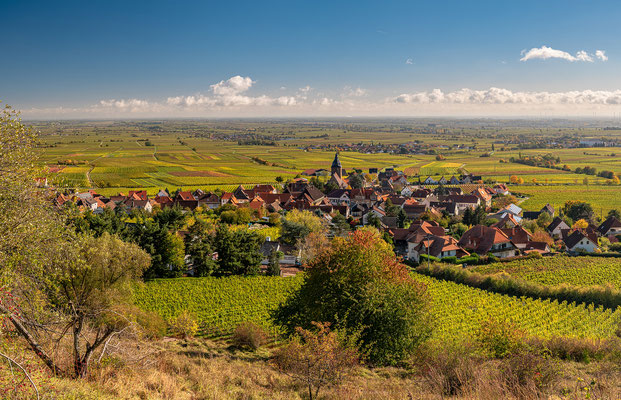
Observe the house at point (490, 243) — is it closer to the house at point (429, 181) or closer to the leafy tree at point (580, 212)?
the leafy tree at point (580, 212)

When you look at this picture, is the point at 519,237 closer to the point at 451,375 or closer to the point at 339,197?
the point at 339,197

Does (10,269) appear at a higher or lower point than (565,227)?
higher

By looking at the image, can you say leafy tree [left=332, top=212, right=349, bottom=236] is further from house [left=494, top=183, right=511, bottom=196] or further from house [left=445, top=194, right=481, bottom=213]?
house [left=494, top=183, right=511, bottom=196]

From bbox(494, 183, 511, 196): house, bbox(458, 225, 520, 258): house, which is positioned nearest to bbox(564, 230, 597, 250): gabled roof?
bbox(458, 225, 520, 258): house

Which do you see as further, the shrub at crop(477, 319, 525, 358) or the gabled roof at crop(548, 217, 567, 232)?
the gabled roof at crop(548, 217, 567, 232)

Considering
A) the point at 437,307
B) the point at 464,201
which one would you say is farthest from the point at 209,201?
the point at 437,307

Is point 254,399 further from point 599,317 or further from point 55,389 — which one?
point 599,317

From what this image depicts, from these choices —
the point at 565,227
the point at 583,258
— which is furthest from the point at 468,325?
the point at 565,227
